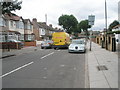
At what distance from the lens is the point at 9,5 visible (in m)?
17.1

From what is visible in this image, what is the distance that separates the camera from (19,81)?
7301 mm

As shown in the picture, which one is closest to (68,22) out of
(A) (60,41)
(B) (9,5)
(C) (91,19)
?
(A) (60,41)

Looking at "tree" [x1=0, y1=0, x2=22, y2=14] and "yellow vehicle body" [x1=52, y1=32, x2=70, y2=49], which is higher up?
"tree" [x1=0, y1=0, x2=22, y2=14]

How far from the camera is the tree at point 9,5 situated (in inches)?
656

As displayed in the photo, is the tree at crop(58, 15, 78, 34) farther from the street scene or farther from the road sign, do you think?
the road sign

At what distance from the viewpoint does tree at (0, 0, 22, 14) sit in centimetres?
1667

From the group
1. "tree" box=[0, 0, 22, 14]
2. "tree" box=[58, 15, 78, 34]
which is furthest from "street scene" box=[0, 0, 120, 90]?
"tree" box=[58, 15, 78, 34]

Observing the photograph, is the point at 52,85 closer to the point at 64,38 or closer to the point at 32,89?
the point at 32,89

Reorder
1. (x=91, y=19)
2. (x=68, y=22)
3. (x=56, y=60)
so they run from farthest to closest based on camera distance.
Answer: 1. (x=68, y=22)
2. (x=91, y=19)
3. (x=56, y=60)

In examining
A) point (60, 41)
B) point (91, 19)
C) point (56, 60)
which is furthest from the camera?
point (60, 41)

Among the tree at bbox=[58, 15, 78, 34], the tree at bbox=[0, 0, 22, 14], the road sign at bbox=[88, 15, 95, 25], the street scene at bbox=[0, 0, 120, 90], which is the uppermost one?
the tree at bbox=[58, 15, 78, 34]

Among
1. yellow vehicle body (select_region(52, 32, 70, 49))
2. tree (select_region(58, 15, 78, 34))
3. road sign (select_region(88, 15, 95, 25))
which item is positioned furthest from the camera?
tree (select_region(58, 15, 78, 34))

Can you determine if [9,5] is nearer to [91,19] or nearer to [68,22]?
[91,19]

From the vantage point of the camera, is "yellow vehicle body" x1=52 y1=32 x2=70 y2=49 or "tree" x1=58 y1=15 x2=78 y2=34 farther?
"tree" x1=58 y1=15 x2=78 y2=34
